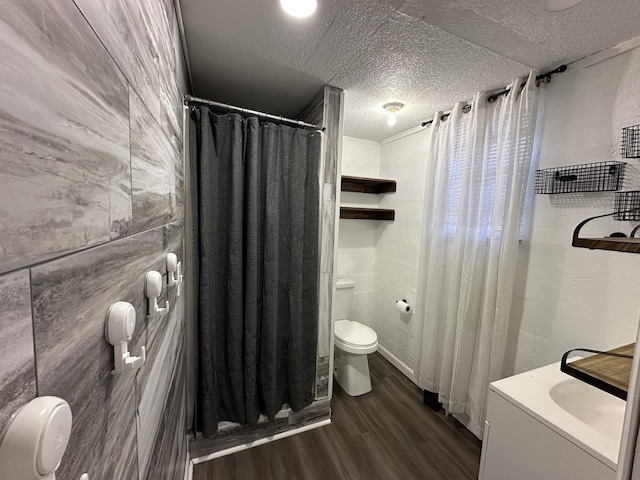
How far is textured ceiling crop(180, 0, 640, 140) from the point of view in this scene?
1027mm

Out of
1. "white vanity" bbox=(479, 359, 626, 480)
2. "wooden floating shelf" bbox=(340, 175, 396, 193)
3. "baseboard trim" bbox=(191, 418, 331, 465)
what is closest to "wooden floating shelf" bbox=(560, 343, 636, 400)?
"white vanity" bbox=(479, 359, 626, 480)

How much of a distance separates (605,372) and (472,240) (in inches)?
36.3

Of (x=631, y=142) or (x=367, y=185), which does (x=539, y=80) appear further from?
(x=367, y=185)

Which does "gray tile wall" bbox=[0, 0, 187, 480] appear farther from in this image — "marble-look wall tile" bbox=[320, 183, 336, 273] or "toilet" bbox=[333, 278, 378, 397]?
"toilet" bbox=[333, 278, 378, 397]

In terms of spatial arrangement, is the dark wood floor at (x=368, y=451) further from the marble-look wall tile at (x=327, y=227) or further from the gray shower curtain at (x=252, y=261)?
the marble-look wall tile at (x=327, y=227)

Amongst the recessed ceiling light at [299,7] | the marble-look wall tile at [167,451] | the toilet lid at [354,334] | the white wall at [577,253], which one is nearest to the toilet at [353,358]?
the toilet lid at [354,334]

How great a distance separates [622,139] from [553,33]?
583 mm

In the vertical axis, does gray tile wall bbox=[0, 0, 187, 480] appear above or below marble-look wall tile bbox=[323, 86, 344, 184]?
below

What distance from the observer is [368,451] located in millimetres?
1570

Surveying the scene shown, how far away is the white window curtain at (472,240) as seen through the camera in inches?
57.4

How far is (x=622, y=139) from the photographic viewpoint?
3.74 feet

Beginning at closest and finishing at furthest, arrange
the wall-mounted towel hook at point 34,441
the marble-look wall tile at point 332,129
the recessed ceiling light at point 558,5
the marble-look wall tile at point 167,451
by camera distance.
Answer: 1. the wall-mounted towel hook at point 34,441
2. the marble-look wall tile at point 167,451
3. the recessed ceiling light at point 558,5
4. the marble-look wall tile at point 332,129

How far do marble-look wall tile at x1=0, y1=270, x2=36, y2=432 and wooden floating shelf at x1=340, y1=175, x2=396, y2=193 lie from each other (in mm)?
2291

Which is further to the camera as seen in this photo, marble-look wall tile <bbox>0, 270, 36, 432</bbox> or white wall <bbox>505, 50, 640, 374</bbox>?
white wall <bbox>505, 50, 640, 374</bbox>
